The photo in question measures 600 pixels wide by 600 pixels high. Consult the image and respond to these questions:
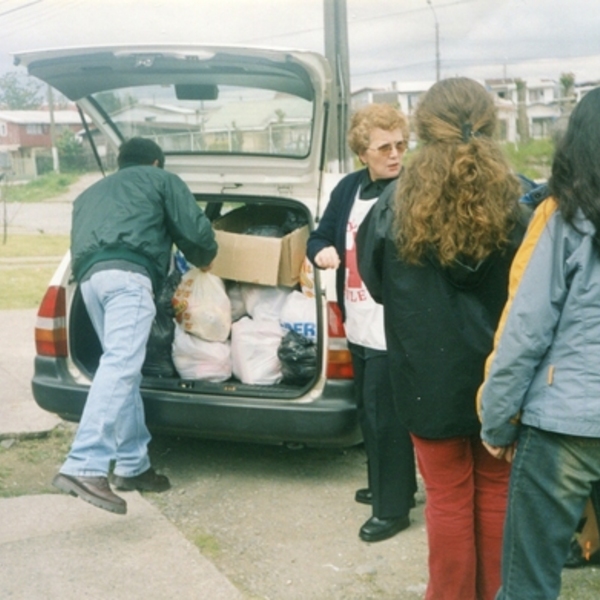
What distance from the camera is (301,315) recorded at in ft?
15.4


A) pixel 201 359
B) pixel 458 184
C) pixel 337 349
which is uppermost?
pixel 458 184

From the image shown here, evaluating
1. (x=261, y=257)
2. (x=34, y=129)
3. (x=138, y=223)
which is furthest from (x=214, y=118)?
(x=34, y=129)

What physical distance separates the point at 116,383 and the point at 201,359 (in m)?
0.70

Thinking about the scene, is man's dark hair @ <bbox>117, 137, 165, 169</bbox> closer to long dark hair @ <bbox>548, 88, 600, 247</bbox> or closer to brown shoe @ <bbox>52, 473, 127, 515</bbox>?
brown shoe @ <bbox>52, 473, 127, 515</bbox>

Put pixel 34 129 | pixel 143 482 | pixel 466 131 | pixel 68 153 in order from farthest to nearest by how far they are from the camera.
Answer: pixel 34 129
pixel 68 153
pixel 143 482
pixel 466 131

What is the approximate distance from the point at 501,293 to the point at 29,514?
7.81 feet

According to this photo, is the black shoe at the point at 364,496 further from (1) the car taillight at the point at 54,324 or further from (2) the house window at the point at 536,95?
(2) the house window at the point at 536,95

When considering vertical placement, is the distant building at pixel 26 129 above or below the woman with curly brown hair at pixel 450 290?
above

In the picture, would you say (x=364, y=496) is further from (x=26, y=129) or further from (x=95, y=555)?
(x=26, y=129)

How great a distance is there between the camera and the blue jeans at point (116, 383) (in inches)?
157

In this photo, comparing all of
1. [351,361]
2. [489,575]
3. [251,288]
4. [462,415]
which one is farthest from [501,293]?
[251,288]

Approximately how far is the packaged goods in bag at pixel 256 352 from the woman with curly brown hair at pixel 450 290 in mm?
1733

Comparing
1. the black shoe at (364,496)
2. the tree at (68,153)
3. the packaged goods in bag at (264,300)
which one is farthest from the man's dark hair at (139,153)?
the tree at (68,153)

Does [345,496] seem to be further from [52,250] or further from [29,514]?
[52,250]
